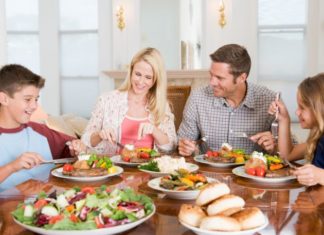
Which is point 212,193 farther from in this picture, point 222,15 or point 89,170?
point 222,15

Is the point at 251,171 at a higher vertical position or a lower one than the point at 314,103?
lower

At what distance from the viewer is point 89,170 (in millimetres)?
1495

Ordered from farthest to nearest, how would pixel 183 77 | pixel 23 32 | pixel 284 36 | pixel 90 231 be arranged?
pixel 23 32
pixel 284 36
pixel 183 77
pixel 90 231

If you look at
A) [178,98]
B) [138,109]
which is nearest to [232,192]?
[138,109]

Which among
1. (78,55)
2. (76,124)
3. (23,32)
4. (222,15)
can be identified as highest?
(222,15)

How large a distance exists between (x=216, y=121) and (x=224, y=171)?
77cm

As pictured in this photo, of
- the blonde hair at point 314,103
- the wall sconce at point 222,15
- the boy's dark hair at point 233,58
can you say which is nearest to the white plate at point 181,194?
the blonde hair at point 314,103

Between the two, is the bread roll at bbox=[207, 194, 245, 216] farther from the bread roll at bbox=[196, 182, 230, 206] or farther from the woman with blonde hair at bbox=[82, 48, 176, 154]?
the woman with blonde hair at bbox=[82, 48, 176, 154]

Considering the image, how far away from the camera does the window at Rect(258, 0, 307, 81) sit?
5.54m

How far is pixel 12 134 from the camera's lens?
1857mm

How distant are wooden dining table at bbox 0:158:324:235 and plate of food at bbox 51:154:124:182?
0.06ft

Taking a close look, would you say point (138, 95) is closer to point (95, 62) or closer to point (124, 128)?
point (124, 128)

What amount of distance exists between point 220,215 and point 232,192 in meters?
0.45

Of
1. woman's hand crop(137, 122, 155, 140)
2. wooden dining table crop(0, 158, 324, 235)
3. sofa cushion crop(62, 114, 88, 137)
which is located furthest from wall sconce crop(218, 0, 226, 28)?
wooden dining table crop(0, 158, 324, 235)
